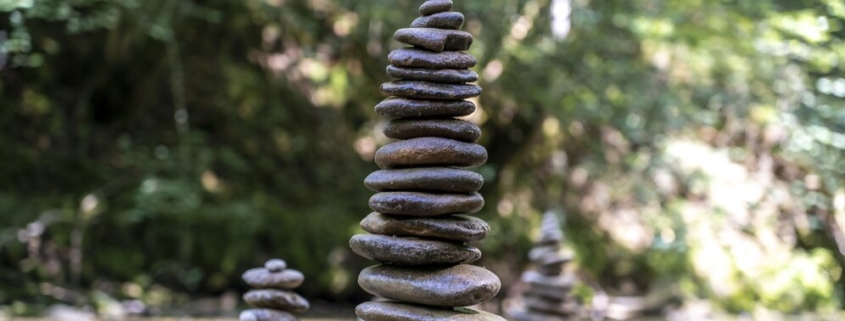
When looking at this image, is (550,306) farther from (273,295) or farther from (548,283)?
(273,295)

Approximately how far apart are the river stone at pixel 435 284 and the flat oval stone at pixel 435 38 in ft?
1.52

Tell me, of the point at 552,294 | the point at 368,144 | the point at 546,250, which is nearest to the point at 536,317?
the point at 552,294

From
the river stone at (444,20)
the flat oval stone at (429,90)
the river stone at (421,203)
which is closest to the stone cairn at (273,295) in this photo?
the river stone at (421,203)

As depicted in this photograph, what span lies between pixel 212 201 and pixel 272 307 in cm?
436

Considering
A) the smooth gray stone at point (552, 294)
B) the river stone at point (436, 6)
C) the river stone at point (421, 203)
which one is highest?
the river stone at point (436, 6)

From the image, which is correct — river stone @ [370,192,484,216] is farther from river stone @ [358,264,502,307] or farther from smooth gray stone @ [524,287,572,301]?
smooth gray stone @ [524,287,572,301]

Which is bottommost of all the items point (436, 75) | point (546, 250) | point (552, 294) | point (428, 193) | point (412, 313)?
point (412, 313)

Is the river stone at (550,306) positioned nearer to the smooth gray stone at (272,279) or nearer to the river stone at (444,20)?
the smooth gray stone at (272,279)

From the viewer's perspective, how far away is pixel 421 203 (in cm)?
146

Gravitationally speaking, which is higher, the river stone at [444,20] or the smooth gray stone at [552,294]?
the river stone at [444,20]

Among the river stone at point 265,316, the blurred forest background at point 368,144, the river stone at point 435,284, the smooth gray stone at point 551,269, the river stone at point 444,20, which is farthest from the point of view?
the blurred forest background at point 368,144

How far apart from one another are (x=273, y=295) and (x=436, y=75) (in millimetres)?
782

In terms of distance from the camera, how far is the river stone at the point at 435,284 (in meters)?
1.44

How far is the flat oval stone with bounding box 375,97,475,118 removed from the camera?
59.3 inches
